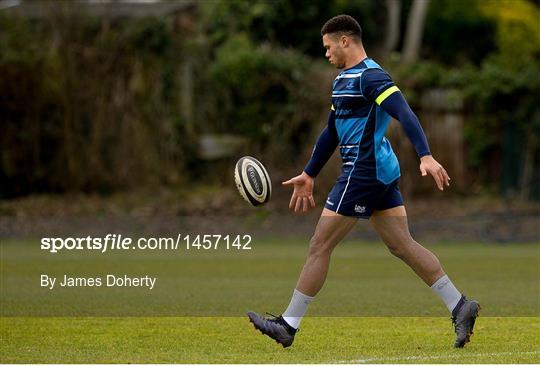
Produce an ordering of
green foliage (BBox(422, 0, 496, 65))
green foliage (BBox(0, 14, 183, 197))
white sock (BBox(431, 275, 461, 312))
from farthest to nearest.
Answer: green foliage (BBox(422, 0, 496, 65)), green foliage (BBox(0, 14, 183, 197)), white sock (BBox(431, 275, 461, 312))

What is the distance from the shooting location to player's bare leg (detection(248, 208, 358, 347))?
8.90 m

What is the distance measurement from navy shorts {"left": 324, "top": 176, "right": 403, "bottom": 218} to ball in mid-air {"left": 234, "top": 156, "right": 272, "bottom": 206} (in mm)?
813

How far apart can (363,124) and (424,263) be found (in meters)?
1.11

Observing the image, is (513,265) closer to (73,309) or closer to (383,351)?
(73,309)

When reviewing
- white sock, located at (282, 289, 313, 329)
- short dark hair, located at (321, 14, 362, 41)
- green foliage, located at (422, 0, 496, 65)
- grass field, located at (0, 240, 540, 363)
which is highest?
short dark hair, located at (321, 14, 362, 41)

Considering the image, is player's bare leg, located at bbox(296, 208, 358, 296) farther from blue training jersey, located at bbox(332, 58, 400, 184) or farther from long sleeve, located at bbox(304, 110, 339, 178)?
long sleeve, located at bbox(304, 110, 339, 178)

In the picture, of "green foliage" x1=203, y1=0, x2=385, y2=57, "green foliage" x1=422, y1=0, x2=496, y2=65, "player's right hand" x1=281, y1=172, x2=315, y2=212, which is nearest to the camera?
"player's right hand" x1=281, y1=172, x2=315, y2=212

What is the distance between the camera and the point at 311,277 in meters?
8.96

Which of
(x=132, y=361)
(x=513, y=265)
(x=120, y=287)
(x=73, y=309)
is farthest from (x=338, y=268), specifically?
(x=132, y=361)

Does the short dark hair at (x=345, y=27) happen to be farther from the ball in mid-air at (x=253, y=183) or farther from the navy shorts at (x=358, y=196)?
the ball in mid-air at (x=253, y=183)

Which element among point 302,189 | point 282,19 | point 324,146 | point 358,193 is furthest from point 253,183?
point 282,19

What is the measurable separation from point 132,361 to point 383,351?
1815mm

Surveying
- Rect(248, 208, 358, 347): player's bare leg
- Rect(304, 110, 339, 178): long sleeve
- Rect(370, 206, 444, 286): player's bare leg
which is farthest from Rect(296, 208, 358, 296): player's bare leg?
Rect(304, 110, 339, 178): long sleeve

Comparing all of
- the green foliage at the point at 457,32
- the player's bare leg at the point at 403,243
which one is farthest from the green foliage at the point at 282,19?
the player's bare leg at the point at 403,243
